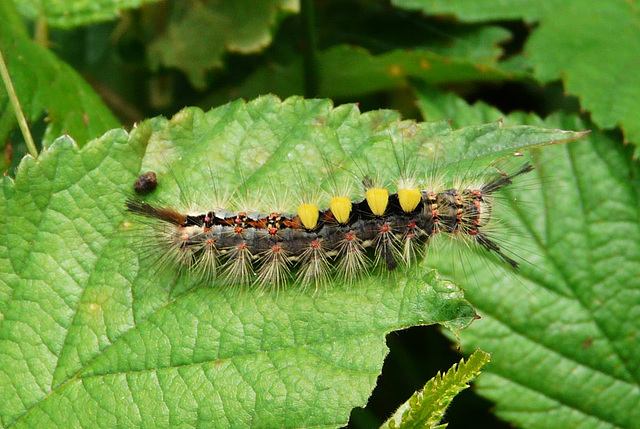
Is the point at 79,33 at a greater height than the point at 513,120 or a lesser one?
lesser

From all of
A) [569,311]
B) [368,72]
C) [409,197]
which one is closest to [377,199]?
[409,197]

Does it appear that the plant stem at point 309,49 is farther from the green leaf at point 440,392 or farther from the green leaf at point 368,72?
the green leaf at point 440,392

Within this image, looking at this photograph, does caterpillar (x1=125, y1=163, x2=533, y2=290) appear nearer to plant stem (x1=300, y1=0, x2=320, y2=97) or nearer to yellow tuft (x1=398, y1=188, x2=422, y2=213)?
yellow tuft (x1=398, y1=188, x2=422, y2=213)

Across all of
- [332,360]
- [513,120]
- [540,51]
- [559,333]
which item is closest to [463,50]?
[540,51]

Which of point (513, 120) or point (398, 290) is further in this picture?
point (513, 120)

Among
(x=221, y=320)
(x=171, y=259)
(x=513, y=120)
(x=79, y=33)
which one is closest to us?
(x=221, y=320)

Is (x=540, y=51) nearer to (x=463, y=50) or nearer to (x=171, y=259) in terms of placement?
(x=463, y=50)

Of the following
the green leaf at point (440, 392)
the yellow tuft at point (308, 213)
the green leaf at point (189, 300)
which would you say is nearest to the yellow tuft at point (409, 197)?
the green leaf at point (189, 300)
